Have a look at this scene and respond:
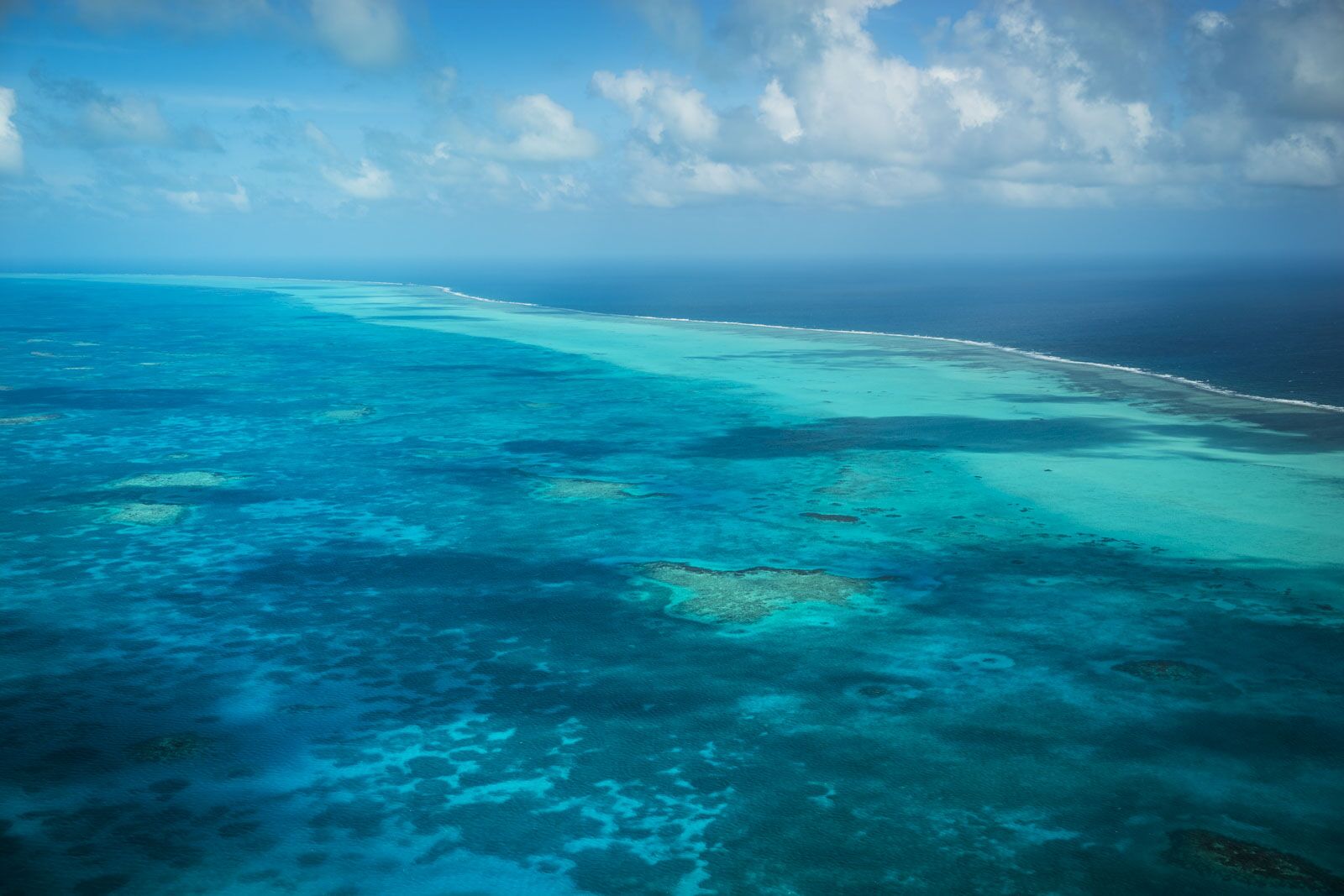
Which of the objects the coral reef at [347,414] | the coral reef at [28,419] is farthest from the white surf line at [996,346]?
the coral reef at [28,419]

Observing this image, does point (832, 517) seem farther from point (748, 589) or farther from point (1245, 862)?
point (1245, 862)

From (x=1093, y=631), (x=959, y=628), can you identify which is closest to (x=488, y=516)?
(x=959, y=628)

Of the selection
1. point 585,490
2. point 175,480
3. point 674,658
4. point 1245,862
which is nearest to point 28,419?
point 175,480

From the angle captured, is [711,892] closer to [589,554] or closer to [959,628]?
[959,628]

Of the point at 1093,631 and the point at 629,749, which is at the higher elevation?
the point at 1093,631

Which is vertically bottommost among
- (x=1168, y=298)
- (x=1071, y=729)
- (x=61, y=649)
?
(x=61, y=649)

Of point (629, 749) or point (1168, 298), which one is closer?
point (629, 749)

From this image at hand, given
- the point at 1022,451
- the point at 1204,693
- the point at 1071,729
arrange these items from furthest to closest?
the point at 1022,451 → the point at 1204,693 → the point at 1071,729
